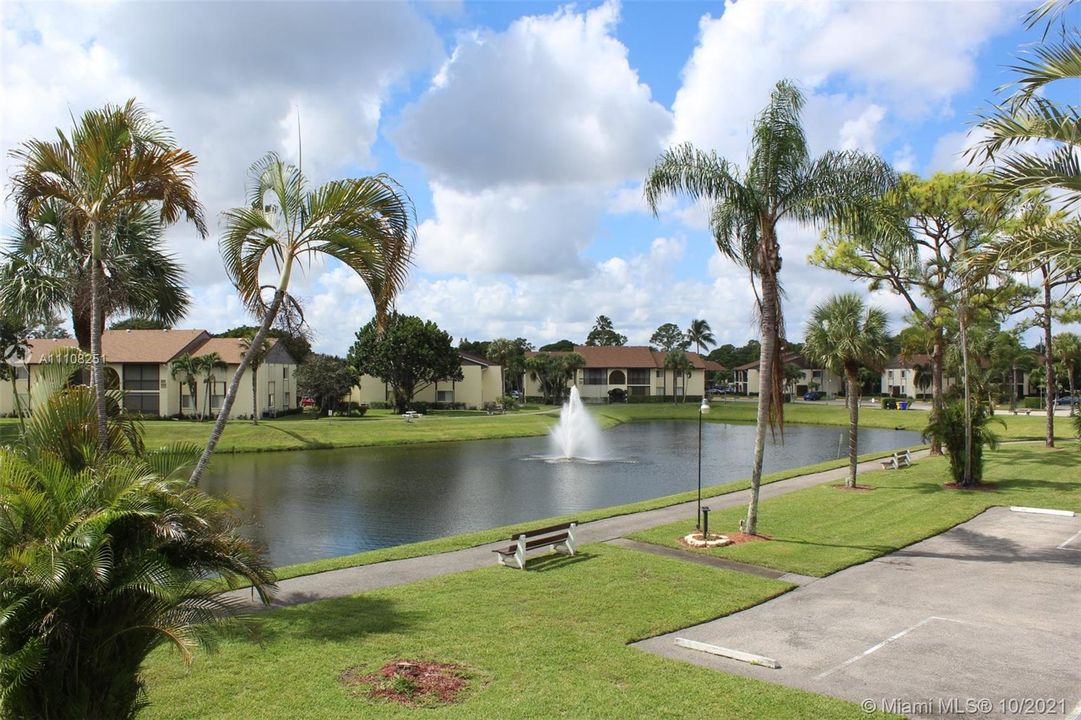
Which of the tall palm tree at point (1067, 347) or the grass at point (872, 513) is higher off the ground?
the tall palm tree at point (1067, 347)

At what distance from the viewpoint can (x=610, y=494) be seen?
28.3 metres

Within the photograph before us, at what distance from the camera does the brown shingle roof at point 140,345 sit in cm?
6072

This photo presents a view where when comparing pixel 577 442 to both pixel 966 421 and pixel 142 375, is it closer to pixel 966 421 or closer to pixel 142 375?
pixel 966 421

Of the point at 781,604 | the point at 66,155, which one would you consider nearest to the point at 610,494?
the point at 781,604

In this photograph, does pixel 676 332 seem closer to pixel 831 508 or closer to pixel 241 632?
pixel 831 508

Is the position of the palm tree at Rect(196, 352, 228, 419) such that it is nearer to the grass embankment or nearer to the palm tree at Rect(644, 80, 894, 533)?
the grass embankment

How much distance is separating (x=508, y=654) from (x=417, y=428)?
158 feet

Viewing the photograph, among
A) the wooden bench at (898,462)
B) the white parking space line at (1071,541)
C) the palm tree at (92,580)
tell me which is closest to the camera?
the palm tree at (92,580)

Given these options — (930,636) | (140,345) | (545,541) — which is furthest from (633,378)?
(930,636)

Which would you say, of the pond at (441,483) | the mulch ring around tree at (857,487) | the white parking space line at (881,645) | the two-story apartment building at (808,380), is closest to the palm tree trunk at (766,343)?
the white parking space line at (881,645)

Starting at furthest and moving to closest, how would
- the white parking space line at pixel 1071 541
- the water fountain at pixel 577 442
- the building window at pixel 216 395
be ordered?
the building window at pixel 216 395 < the water fountain at pixel 577 442 < the white parking space line at pixel 1071 541

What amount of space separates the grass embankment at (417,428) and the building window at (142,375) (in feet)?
21.4

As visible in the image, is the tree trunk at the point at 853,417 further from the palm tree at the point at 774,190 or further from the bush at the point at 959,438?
the palm tree at the point at 774,190

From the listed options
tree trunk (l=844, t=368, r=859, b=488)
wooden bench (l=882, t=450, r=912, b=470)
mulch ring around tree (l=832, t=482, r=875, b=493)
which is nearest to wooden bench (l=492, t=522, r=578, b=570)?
mulch ring around tree (l=832, t=482, r=875, b=493)
